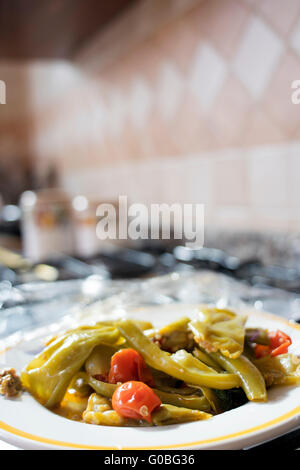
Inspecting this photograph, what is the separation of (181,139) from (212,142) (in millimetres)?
177

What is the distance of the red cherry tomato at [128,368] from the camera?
47 cm

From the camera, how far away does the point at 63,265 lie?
1.24 meters

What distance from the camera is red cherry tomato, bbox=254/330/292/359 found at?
0.51 m

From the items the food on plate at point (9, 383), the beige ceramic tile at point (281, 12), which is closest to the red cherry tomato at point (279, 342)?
the food on plate at point (9, 383)

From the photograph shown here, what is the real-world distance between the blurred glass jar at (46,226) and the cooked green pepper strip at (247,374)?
1.08m

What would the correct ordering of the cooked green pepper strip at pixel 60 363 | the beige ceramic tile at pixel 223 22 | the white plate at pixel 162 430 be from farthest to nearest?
1. the beige ceramic tile at pixel 223 22
2. the cooked green pepper strip at pixel 60 363
3. the white plate at pixel 162 430

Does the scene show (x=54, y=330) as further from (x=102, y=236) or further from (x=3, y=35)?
(x=3, y=35)

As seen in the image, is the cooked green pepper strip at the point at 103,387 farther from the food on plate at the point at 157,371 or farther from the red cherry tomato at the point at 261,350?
the red cherry tomato at the point at 261,350

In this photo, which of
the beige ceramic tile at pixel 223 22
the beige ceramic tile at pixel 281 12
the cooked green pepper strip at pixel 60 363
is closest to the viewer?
the cooked green pepper strip at pixel 60 363

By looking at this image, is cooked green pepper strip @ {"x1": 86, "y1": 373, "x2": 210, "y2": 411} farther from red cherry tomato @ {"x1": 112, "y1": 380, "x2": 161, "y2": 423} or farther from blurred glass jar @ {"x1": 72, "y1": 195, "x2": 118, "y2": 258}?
blurred glass jar @ {"x1": 72, "y1": 195, "x2": 118, "y2": 258}

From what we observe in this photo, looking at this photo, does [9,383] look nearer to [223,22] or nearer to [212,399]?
[212,399]

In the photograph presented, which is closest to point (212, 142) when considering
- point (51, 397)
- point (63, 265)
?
point (63, 265)

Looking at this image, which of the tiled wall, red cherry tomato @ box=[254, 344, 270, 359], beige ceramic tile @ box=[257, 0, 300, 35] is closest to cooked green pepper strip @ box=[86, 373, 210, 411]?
red cherry tomato @ box=[254, 344, 270, 359]

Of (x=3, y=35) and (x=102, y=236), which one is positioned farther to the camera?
(x=3, y=35)
